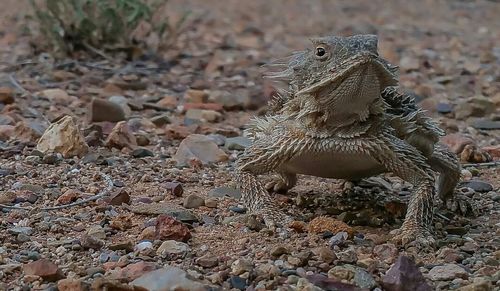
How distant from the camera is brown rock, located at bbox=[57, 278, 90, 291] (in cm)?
385

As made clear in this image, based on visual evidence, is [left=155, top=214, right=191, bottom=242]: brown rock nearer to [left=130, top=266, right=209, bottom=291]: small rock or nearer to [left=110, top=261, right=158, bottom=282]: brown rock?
[left=110, top=261, right=158, bottom=282]: brown rock

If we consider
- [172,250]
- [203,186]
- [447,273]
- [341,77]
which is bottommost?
[203,186]

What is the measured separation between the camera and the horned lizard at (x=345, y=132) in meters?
4.67

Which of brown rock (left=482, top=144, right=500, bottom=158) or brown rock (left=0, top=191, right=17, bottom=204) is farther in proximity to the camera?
brown rock (left=482, top=144, right=500, bottom=158)

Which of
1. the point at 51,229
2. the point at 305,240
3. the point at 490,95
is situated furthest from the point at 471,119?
the point at 51,229

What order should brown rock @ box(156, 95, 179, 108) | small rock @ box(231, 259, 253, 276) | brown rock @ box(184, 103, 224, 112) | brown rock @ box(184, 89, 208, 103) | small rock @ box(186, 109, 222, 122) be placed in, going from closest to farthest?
small rock @ box(231, 259, 253, 276), small rock @ box(186, 109, 222, 122), brown rock @ box(184, 103, 224, 112), brown rock @ box(156, 95, 179, 108), brown rock @ box(184, 89, 208, 103)

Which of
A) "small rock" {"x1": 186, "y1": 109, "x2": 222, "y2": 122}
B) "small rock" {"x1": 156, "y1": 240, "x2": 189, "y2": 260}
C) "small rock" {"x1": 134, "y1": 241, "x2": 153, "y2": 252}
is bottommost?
"small rock" {"x1": 186, "y1": 109, "x2": 222, "y2": 122}

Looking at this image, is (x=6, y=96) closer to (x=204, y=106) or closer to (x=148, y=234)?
(x=204, y=106)

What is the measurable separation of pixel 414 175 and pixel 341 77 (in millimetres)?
771

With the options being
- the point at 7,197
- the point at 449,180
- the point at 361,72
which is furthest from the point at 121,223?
the point at 449,180

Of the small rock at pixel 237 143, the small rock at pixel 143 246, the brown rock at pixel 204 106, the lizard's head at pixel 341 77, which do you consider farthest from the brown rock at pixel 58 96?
the small rock at pixel 143 246

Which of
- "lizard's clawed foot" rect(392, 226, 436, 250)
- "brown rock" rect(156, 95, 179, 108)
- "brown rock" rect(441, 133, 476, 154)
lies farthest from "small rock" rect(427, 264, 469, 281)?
"brown rock" rect(156, 95, 179, 108)

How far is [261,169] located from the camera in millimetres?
5234

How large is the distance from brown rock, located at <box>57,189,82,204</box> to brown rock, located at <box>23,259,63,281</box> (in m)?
1.16
